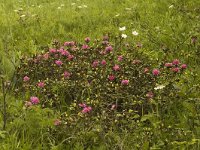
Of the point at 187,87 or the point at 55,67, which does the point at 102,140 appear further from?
the point at 55,67

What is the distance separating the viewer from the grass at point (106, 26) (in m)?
5.64

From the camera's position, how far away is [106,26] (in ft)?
24.4

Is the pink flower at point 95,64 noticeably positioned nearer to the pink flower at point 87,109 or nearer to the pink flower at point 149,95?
the pink flower at point 149,95

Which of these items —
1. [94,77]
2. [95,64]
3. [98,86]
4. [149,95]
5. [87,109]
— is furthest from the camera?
[95,64]

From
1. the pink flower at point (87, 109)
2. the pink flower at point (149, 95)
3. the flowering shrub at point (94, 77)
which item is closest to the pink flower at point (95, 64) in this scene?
the flowering shrub at point (94, 77)

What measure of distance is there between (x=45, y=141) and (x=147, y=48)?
112 inches

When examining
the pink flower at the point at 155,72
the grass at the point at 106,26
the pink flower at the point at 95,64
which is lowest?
the grass at the point at 106,26

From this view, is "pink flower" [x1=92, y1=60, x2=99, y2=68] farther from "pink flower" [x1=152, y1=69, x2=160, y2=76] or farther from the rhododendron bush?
"pink flower" [x1=152, y1=69, x2=160, y2=76]

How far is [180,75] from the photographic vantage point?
464 centimetres

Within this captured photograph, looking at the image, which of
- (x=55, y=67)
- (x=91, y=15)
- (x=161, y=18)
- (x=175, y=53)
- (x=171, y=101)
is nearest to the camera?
(x=171, y=101)

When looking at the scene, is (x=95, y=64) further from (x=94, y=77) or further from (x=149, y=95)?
(x=149, y=95)

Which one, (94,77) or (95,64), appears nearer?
(94,77)

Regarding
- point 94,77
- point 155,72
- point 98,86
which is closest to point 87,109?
point 98,86

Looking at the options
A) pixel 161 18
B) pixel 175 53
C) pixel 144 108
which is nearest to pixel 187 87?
pixel 144 108
